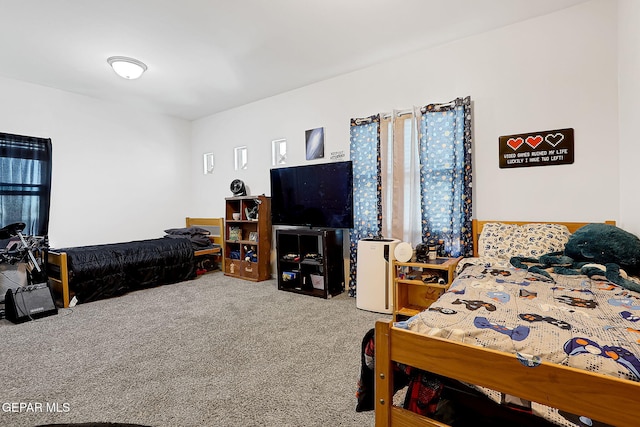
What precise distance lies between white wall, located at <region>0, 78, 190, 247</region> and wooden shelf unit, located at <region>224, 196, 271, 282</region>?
1359 millimetres

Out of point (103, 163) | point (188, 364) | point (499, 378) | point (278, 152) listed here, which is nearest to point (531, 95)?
point (499, 378)

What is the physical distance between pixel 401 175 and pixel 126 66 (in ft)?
9.92

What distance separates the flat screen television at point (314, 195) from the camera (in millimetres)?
3459

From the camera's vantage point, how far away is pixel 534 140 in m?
2.57

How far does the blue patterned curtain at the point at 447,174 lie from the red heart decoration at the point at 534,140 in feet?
1.52

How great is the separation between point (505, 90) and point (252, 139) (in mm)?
3314

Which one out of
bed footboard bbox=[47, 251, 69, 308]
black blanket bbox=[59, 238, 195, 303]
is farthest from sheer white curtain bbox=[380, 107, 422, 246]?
bed footboard bbox=[47, 251, 69, 308]

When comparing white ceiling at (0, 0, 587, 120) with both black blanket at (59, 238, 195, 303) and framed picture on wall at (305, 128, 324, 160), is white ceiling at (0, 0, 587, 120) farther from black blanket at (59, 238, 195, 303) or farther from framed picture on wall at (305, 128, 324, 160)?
black blanket at (59, 238, 195, 303)

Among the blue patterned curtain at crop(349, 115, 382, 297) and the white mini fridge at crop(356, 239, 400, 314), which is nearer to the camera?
the white mini fridge at crop(356, 239, 400, 314)

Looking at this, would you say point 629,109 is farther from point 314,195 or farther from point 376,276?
point 314,195

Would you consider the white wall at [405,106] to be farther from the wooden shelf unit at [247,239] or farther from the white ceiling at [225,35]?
the wooden shelf unit at [247,239]

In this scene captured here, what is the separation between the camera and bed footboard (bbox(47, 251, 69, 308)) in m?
3.21

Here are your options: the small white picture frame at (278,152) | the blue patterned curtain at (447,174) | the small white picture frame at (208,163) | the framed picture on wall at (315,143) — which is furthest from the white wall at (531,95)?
the small white picture frame at (208,163)

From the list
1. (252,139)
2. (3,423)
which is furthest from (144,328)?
(252,139)
